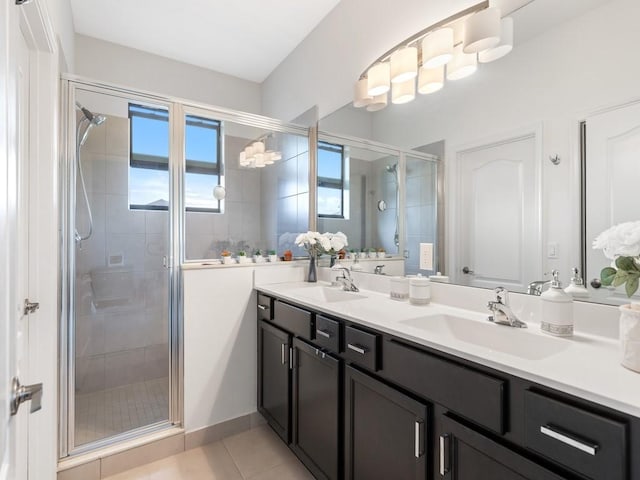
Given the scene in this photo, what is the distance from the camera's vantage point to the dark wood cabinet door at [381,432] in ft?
3.58

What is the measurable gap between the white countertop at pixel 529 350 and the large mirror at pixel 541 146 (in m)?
0.23

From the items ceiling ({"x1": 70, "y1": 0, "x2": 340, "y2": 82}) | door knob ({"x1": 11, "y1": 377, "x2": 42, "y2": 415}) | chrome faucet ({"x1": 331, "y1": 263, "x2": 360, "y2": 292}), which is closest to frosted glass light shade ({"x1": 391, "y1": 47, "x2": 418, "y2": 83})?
ceiling ({"x1": 70, "y1": 0, "x2": 340, "y2": 82})

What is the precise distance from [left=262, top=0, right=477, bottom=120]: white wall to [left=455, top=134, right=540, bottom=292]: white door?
76 cm

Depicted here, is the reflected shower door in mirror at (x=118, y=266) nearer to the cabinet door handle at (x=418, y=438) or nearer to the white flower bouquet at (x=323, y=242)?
the white flower bouquet at (x=323, y=242)

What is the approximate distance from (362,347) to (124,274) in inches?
59.2

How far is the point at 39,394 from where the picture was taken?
679mm

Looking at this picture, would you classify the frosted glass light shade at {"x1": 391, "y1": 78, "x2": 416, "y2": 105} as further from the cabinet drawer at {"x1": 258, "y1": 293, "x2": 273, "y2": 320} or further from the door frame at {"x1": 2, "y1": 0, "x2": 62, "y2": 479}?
the door frame at {"x1": 2, "y1": 0, "x2": 62, "y2": 479}

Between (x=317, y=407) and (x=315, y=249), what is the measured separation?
41.0 inches

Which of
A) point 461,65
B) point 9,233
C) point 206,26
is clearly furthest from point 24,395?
point 206,26

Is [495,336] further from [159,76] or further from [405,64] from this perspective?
[159,76]

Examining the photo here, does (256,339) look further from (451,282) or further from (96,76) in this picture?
(96,76)

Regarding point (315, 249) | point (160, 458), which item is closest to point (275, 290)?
point (315, 249)

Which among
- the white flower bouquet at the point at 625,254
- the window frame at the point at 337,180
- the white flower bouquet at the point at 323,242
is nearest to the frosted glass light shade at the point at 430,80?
the window frame at the point at 337,180

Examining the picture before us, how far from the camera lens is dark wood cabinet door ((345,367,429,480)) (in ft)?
3.58
